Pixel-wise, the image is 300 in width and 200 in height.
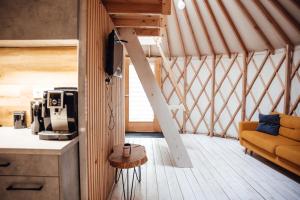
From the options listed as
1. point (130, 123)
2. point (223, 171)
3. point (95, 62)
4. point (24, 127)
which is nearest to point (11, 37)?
point (95, 62)

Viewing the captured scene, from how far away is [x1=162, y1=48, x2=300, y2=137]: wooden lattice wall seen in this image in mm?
3719

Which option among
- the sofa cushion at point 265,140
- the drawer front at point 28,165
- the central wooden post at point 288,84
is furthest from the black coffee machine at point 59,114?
the central wooden post at point 288,84

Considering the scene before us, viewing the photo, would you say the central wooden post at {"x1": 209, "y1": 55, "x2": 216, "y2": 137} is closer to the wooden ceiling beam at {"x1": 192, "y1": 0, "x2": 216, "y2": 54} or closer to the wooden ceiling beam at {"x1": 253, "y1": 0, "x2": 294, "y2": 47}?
the wooden ceiling beam at {"x1": 192, "y1": 0, "x2": 216, "y2": 54}

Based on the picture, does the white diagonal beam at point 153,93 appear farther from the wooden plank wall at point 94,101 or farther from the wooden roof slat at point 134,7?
the wooden roof slat at point 134,7

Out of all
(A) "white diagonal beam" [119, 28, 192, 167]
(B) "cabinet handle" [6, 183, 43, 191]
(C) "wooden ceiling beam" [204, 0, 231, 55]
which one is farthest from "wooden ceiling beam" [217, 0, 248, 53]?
(B) "cabinet handle" [6, 183, 43, 191]

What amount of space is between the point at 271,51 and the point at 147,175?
10.2 feet

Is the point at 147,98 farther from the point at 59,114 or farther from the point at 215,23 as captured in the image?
the point at 215,23

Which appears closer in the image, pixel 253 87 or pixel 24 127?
pixel 24 127

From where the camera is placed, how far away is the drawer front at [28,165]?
117 cm

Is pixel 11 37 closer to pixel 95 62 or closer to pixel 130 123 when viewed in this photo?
pixel 95 62

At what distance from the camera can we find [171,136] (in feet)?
9.91

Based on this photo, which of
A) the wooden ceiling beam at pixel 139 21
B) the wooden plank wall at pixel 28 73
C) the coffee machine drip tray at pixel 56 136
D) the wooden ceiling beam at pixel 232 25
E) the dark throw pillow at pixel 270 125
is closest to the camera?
the coffee machine drip tray at pixel 56 136

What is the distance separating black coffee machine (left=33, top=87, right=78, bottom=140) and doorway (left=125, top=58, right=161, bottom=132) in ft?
12.4

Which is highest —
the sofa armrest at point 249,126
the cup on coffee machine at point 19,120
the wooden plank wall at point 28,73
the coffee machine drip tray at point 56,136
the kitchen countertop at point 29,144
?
the wooden plank wall at point 28,73
